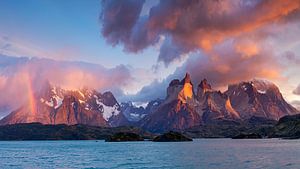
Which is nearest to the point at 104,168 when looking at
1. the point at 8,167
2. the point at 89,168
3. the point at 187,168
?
the point at 89,168

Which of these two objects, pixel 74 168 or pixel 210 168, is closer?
pixel 210 168

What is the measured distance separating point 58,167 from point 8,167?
69.6ft

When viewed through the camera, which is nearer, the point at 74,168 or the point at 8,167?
the point at 74,168

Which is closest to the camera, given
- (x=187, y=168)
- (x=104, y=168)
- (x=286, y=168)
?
(x=286, y=168)

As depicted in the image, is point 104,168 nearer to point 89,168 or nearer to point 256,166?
point 89,168

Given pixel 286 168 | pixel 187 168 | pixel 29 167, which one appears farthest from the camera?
pixel 29 167

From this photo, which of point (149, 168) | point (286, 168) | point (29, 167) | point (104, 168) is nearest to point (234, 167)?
point (286, 168)

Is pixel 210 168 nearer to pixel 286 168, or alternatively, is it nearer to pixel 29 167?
pixel 286 168

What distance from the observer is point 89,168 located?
13488 centimetres

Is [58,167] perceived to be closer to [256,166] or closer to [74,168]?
[74,168]

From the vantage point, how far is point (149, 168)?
130 metres

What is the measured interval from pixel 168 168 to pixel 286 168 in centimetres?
3685

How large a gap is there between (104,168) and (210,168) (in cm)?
3650

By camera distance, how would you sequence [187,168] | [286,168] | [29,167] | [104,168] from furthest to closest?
1. [29,167]
2. [104,168]
3. [187,168]
4. [286,168]
